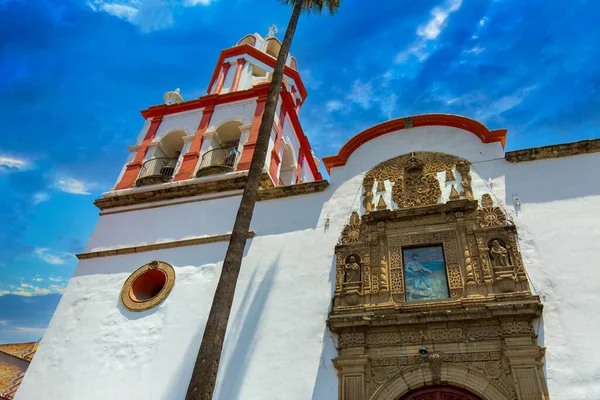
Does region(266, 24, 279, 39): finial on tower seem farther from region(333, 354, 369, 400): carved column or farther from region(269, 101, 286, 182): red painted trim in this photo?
region(333, 354, 369, 400): carved column

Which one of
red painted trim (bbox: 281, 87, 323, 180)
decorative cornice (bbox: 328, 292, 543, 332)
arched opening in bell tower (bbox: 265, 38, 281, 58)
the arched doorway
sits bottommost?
the arched doorway

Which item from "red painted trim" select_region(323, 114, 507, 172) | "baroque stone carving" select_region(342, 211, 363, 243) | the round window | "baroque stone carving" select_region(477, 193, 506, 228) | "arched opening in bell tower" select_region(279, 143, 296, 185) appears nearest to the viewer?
"baroque stone carving" select_region(477, 193, 506, 228)

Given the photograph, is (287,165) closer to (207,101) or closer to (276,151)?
(276,151)

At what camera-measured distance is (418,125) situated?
33.8ft

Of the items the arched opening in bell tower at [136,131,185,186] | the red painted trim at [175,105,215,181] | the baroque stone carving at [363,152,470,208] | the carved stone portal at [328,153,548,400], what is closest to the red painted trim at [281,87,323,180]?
the red painted trim at [175,105,215,181]

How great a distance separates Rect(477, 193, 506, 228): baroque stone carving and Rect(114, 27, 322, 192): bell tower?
5405 mm

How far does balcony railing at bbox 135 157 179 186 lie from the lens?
1257cm

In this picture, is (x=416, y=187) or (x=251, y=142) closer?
(x=416, y=187)

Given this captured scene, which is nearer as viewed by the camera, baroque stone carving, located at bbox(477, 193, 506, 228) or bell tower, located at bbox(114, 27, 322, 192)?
baroque stone carving, located at bbox(477, 193, 506, 228)

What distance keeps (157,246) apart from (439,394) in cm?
709

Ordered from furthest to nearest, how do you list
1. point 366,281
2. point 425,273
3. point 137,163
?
point 137,163, point 366,281, point 425,273

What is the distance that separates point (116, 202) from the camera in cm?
1225

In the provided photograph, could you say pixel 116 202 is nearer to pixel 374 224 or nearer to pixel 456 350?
pixel 374 224

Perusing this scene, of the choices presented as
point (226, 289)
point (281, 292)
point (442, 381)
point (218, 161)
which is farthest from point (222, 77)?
point (442, 381)
